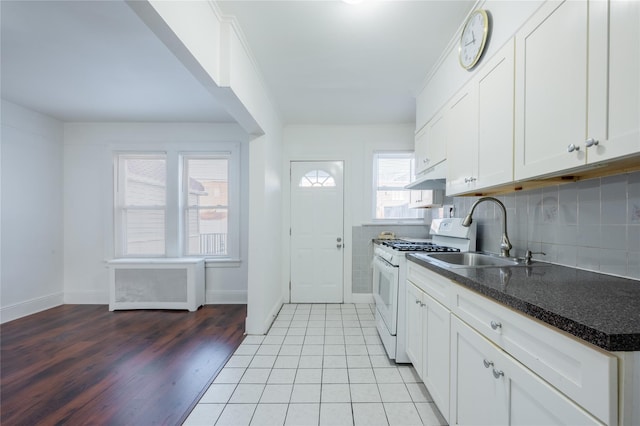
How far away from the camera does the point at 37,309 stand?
347cm

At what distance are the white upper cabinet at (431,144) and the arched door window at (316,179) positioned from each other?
1.38 m

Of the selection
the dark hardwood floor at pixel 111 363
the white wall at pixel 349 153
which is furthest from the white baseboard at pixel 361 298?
the dark hardwood floor at pixel 111 363

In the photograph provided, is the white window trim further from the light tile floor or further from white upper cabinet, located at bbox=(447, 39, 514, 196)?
white upper cabinet, located at bbox=(447, 39, 514, 196)

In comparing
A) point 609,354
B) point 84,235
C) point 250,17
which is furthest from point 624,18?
point 84,235

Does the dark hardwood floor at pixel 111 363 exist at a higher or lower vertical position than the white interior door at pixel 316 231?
lower

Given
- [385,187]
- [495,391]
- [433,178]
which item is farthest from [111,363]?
[385,187]

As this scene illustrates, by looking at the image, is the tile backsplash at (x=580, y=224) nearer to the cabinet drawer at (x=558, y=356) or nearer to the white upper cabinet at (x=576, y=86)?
the white upper cabinet at (x=576, y=86)

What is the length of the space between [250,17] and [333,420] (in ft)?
8.77

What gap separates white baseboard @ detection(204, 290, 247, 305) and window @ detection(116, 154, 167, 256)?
990 mm

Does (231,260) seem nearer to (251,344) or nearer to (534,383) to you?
(251,344)

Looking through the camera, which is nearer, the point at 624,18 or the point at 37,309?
the point at 624,18

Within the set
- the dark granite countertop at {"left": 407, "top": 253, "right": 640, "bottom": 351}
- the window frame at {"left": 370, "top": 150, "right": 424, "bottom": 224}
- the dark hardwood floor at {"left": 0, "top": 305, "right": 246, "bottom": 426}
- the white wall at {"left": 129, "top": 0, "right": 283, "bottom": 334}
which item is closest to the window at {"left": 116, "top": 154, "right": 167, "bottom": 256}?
the dark hardwood floor at {"left": 0, "top": 305, "right": 246, "bottom": 426}

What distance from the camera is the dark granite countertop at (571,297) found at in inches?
24.5

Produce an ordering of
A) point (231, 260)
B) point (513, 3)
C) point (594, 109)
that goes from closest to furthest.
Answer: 1. point (594, 109)
2. point (513, 3)
3. point (231, 260)
